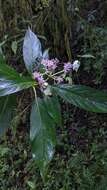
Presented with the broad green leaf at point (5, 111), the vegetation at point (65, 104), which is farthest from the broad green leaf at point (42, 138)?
the vegetation at point (65, 104)

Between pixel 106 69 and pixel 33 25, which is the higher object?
pixel 33 25

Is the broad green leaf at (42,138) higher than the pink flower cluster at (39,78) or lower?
lower

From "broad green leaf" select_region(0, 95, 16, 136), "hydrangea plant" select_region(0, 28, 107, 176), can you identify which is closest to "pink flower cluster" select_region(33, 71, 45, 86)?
"hydrangea plant" select_region(0, 28, 107, 176)

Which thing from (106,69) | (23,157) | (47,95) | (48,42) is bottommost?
(23,157)

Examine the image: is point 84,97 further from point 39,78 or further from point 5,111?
point 5,111

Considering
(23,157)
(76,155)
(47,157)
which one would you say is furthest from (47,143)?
(23,157)

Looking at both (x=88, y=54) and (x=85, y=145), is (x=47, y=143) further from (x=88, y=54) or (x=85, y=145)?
(x=88, y=54)

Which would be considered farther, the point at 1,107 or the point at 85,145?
the point at 85,145

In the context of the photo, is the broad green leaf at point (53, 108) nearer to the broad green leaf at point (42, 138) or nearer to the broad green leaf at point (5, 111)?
the broad green leaf at point (42, 138)
